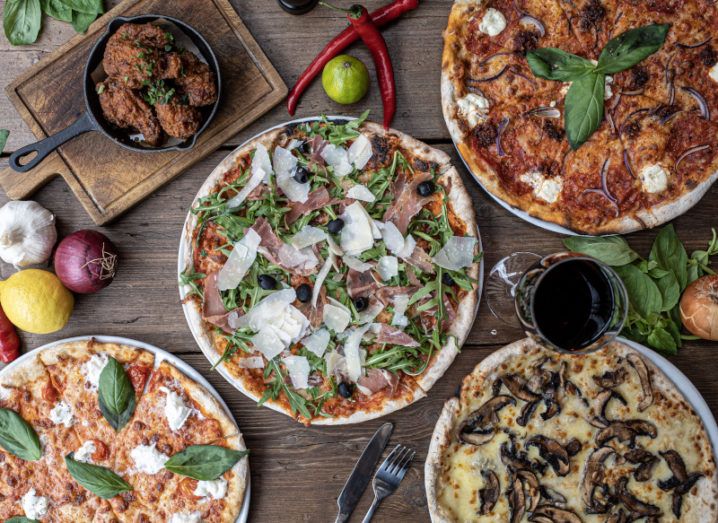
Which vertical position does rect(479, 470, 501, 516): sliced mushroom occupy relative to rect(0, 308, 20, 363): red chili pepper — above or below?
below

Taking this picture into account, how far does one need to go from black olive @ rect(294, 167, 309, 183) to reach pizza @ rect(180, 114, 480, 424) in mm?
11

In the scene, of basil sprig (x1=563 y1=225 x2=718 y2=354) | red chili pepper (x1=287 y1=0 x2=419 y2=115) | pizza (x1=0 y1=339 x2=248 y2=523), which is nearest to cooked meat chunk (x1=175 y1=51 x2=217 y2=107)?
red chili pepper (x1=287 y1=0 x2=419 y2=115)

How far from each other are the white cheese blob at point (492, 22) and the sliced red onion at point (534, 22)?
11 cm

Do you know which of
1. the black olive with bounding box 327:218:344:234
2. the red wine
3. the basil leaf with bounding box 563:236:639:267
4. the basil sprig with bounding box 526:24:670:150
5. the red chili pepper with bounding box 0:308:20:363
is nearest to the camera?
the red wine

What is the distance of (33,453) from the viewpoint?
313cm

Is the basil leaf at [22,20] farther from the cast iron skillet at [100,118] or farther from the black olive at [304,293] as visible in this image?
the black olive at [304,293]

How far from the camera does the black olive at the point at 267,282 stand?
3000 mm

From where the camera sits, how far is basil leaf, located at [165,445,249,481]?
3037mm

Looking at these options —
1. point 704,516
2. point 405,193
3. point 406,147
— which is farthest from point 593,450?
point 406,147

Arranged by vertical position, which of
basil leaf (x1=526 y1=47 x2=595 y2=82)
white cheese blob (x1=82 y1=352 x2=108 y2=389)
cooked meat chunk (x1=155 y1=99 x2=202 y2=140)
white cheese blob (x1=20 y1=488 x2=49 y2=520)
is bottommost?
white cheese blob (x1=20 y1=488 x2=49 y2=520)

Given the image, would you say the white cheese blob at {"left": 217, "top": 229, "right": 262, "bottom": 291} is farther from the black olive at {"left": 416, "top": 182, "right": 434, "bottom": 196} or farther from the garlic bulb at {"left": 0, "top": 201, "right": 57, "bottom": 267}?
the garlic bulb at {"left": 0, "top": 201, "right": 57, "bottom": 267}

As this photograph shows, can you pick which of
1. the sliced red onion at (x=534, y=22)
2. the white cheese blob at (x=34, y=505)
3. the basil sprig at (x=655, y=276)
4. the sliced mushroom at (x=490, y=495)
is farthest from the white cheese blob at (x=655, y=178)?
the white cheese blob at (x=34, y=505)

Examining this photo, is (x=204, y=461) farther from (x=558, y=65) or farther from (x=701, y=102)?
(x=701, y=102)

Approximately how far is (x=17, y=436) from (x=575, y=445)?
9.84 ft
